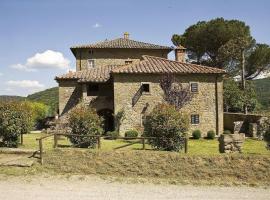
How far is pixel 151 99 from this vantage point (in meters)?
29.7

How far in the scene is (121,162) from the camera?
567 inches

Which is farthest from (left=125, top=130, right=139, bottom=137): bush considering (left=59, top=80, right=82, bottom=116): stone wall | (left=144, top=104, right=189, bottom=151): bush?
(left=144, top=104, right=189, bottom=151): bush

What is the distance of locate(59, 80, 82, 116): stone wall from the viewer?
106ft

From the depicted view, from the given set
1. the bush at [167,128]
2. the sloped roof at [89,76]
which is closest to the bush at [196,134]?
the sloped roof at [89,76]

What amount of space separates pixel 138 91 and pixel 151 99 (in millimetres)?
1256

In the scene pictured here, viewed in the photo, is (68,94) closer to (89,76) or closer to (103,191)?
(89,76)

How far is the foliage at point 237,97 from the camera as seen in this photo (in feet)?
137

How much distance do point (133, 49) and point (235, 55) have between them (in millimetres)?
12578

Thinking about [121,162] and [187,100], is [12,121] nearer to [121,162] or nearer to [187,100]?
[121,162]

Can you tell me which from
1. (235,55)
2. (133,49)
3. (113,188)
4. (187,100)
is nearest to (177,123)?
(113,188)

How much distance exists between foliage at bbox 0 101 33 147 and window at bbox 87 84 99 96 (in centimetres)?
1226

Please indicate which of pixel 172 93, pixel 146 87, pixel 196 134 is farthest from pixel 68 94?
pixel 196 134

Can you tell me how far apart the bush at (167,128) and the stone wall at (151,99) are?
11.6m

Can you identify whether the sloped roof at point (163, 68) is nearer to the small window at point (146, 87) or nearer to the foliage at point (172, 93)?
the foliage at point (172, 93)
